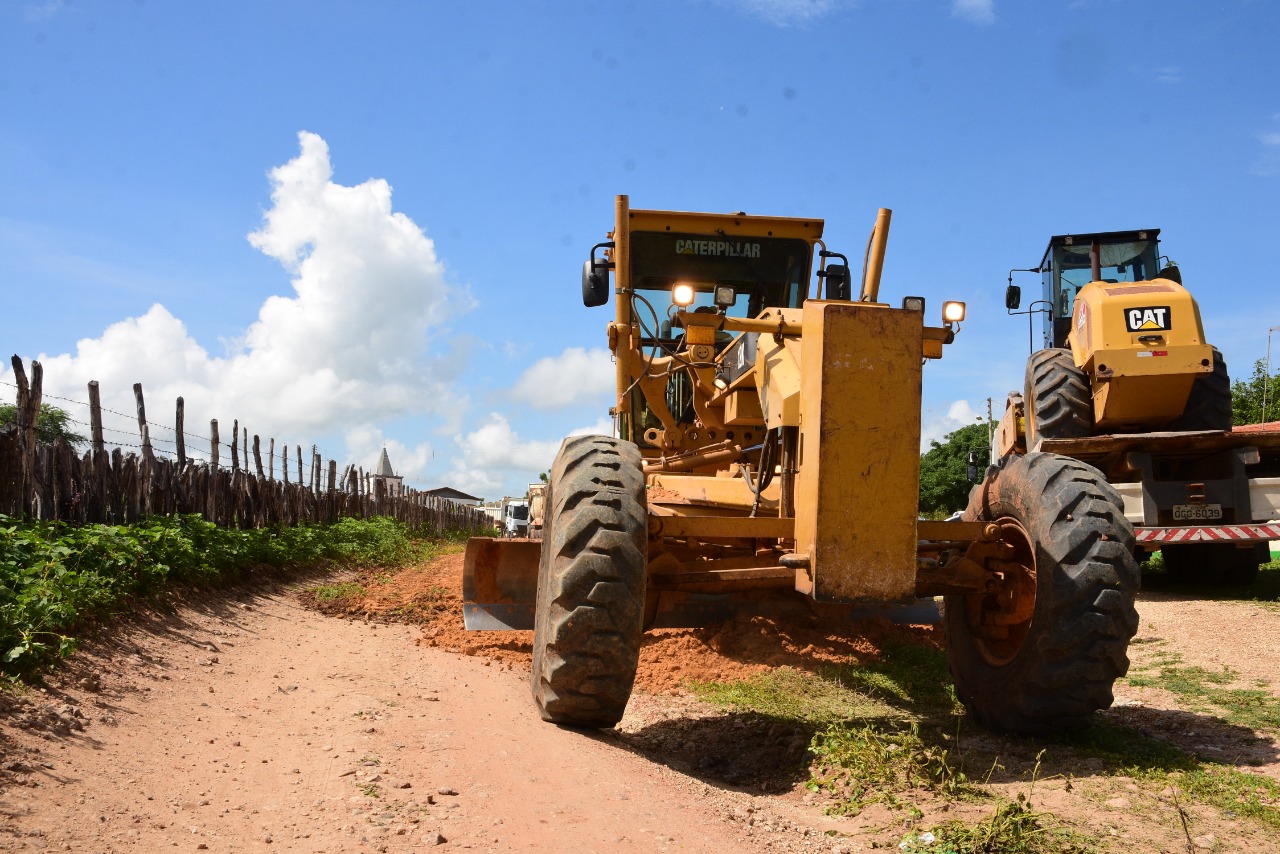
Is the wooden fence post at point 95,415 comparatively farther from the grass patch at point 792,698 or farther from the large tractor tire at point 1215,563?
the large tractor tire at point 1215,563

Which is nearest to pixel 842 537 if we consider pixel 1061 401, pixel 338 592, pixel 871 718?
pixel 871 718

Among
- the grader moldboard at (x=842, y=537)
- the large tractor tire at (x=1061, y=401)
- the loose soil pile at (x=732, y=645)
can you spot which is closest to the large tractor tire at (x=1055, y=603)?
the grader moldboard at (x=842, y=537)

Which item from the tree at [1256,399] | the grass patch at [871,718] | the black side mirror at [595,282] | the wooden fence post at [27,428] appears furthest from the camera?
the tree at [1256,399]

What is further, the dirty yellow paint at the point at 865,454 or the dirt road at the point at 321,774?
the dirty yellow paint at the point at 865,454

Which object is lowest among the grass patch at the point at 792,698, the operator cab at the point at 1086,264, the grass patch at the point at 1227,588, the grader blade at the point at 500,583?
the grass patch at the point at 792,698

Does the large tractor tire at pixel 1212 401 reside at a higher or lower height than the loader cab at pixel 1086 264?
lower

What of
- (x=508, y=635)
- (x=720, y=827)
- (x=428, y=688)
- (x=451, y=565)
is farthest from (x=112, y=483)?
(x=451, y=565)

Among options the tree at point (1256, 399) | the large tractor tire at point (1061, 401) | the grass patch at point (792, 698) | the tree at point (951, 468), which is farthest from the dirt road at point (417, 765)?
the tree at point (951, 468)

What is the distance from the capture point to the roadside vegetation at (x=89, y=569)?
5078mm

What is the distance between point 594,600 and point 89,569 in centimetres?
433

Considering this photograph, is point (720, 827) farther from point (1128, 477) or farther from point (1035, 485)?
point (1128, 477)

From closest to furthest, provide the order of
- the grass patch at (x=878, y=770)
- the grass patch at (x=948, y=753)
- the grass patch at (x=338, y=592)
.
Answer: the grass patch at (x=948, y=753)
the grass patch at (x=878, y=770)
the grass patch at (x=338, y=592)

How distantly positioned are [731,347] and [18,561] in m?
4.65

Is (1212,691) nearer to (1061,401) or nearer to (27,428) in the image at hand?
(1061,401)
